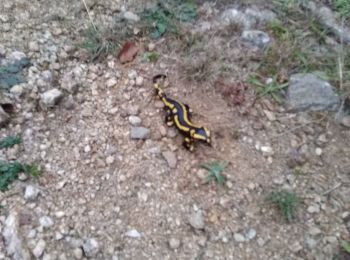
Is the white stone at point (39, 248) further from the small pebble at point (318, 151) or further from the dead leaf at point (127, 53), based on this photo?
the small pebble at point (318, 151)

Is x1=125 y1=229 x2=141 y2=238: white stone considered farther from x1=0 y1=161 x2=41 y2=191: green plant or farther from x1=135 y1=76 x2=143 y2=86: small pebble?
x1=135 y1=76 x2=143 y2=86: small pebble

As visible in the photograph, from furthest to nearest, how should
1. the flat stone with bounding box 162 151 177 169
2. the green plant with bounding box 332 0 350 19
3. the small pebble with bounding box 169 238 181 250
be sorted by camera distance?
the green plant with bounding box 332 0 350 19, the flat stone with bounding box 162 151 177 169, the small pebble with bounding box 169 238 181 250

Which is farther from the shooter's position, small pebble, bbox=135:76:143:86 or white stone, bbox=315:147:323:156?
small pebble, bbox=135:76:143:86

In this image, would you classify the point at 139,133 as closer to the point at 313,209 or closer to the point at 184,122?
the point at 184,122

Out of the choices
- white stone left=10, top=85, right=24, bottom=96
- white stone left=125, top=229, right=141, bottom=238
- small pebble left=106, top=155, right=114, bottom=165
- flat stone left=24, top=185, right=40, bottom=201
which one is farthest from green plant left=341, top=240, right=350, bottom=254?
white stone left=10, top=85, right=24, bottom=96

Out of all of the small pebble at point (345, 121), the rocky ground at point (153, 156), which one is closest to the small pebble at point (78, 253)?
the rocky ground at point (153, 156)

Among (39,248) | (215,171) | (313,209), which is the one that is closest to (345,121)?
(313,209)
